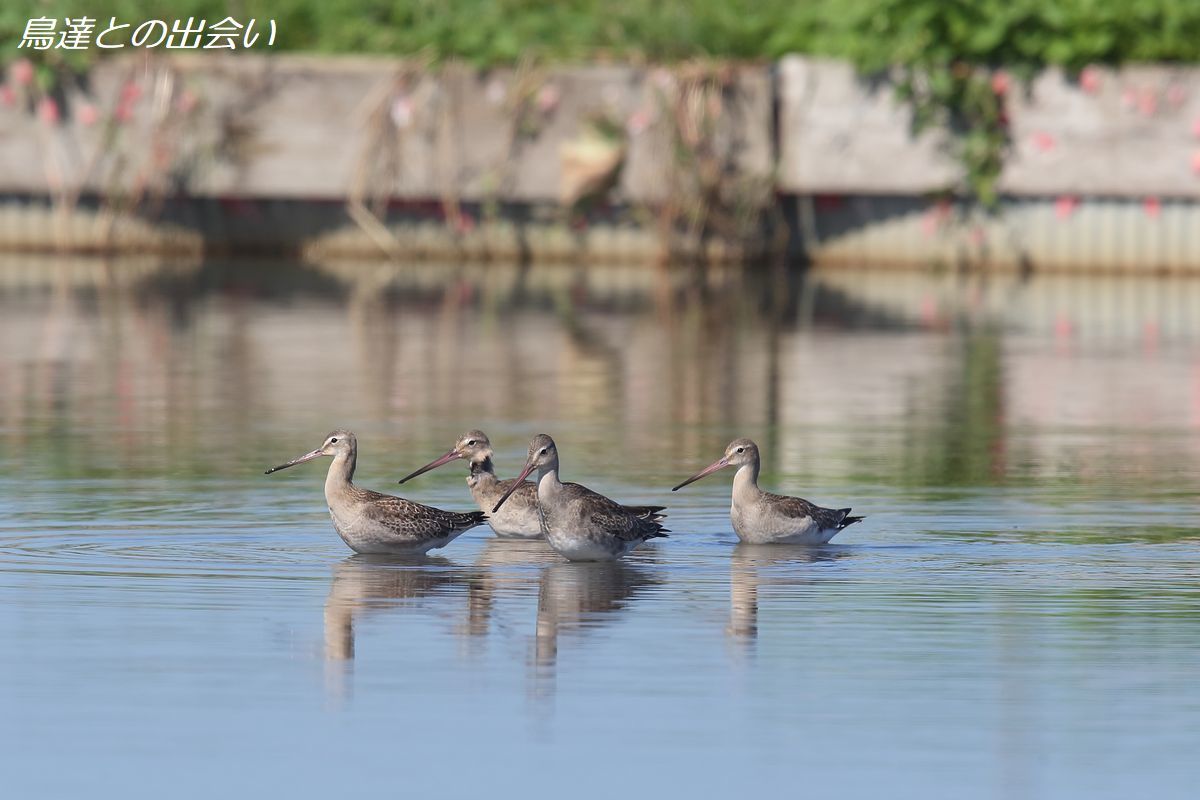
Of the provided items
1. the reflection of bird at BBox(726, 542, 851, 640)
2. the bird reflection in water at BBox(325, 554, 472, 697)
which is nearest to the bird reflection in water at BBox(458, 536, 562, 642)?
the bird reflection in water at BBox(325, 554, 472, 697)

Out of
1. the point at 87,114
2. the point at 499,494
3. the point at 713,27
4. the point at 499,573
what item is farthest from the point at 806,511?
the point at 87,114

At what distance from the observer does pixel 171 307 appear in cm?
2342

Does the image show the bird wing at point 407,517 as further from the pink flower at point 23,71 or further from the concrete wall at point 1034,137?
the pink flower at point 23,71

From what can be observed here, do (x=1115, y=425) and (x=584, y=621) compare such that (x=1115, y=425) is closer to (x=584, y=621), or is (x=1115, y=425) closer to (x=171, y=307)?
(x=584, y=621)

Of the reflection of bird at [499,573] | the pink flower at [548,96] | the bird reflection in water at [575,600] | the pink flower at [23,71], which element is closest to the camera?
the bird reflection in water at [575,600]

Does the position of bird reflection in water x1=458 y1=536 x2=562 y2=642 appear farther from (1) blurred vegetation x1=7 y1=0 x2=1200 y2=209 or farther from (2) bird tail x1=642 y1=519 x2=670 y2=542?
(1) blurred vegetation x1=7 y1=0 x2=1200 y2=209

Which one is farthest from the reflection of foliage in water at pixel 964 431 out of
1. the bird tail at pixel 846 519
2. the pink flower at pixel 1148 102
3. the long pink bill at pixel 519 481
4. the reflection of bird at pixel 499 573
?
the pink flower at pixel 1148 102

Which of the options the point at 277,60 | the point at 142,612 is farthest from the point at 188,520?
the point at 277,60

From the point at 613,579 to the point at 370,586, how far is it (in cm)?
101

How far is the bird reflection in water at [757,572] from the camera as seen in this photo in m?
9.46

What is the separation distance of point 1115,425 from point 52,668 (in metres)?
9.01

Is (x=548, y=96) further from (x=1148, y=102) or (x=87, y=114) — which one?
(x=1148, y=102)

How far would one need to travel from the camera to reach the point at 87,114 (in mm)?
28453

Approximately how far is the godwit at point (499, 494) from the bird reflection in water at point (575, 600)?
1.34 feet
